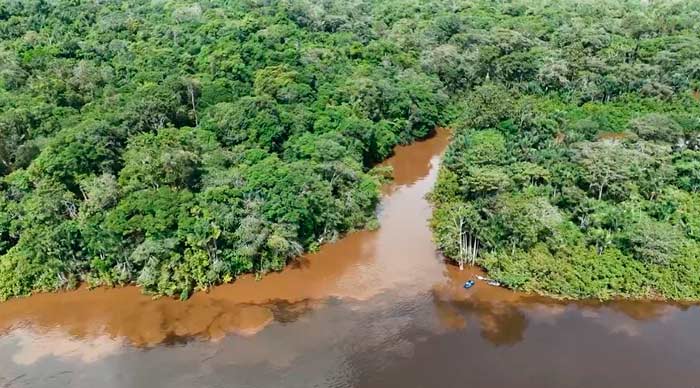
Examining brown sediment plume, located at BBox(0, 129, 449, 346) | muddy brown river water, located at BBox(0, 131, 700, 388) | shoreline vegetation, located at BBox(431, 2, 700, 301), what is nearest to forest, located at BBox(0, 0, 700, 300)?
shoreline vegetation, located at BBox(431, 2, 700, 301)

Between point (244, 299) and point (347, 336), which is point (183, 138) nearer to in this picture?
point (244, 299)

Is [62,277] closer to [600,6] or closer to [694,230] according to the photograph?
[694,230]

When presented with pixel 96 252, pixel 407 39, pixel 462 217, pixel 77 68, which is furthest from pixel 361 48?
pixel 96 252

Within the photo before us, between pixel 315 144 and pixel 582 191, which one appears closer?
pixel 582 191

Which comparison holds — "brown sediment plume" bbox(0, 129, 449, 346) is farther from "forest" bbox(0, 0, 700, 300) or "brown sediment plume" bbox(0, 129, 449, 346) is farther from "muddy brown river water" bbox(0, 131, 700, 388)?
"forest" bbox(0, 0, 700, 300)

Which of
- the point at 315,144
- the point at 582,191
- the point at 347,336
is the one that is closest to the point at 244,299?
the point at 347,336

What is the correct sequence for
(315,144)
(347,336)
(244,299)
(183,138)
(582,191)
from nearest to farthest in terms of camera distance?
(347,336) → (244,299) → (582,191) → (183,138) → (315,144)
